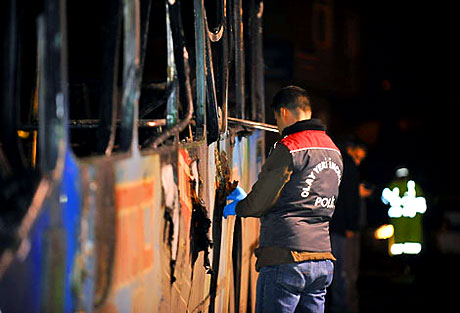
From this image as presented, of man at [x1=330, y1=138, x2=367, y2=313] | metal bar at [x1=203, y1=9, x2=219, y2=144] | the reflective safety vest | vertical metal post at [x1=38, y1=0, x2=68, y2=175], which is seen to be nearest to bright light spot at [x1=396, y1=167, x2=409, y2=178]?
the reflective safety vest

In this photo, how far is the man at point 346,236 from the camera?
8.61 metres

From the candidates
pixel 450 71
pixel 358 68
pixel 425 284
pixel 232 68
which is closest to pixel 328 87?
pixel 358 68

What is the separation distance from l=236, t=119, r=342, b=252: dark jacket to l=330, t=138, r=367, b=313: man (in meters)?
Result: 3.76

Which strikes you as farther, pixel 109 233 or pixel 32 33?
pixel 32 33

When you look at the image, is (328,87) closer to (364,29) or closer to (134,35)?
(364,29)

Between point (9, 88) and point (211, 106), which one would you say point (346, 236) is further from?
point (9, 88)

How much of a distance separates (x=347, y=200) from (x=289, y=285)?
4.01m

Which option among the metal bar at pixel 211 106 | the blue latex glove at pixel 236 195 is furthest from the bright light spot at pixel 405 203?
the metal bar at pixel 211 106

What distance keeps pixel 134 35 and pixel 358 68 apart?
93.8 ft

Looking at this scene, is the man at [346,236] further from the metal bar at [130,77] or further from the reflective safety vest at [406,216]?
the metal bar at [130,77]

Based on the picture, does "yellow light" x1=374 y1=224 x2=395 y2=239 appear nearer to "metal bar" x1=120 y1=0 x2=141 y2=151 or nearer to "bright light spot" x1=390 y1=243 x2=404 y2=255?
"bright light spot" x1=390 y1=243 x2=404 y2=255

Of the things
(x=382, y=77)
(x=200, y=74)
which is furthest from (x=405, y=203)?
(x=382, y=77)

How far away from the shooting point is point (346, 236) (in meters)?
8.68

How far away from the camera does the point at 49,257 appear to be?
2.23m
